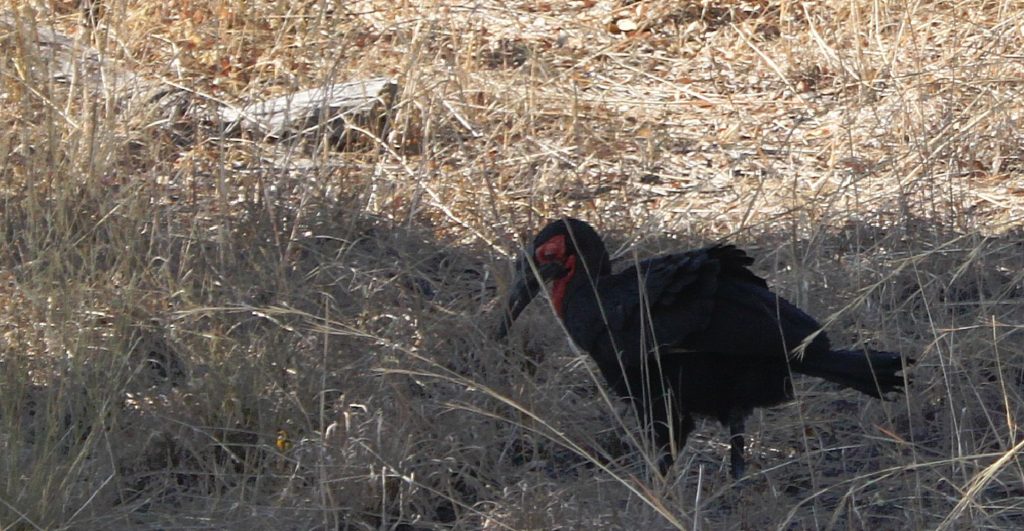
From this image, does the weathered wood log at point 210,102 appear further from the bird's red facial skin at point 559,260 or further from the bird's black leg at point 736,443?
the bird's black leg at point 736,443

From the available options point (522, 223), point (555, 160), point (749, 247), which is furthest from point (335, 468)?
point (555, 160)

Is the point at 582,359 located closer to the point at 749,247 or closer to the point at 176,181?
the point at 749,247

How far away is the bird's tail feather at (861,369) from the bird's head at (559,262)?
0.65 meters

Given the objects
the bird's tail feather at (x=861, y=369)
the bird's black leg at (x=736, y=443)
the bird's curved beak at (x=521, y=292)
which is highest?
the bird's tail feather at (x=861, y=369)

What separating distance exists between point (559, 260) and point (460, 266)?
3.17 ft

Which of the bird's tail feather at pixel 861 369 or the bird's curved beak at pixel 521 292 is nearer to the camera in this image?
the bird's tail feather at pixel 861 369

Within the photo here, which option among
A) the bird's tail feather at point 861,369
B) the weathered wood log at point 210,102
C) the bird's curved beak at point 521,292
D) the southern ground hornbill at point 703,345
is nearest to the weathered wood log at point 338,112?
the weathered wood log at point 210,102

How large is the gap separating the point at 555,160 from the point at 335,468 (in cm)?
228

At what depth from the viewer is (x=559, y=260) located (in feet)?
11.3

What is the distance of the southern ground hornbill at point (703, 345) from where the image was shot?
306 centimetres

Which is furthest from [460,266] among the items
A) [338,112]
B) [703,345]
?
[703,345]

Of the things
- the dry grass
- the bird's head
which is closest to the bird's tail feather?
the dry grass

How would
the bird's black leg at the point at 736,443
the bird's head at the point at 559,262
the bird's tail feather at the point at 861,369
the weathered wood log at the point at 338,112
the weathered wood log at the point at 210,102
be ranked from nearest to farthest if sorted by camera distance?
1. the bird's tail feather at the point at 861,369
2. the bird's black leg at the point at 736,443
3. the bird's head at the point at 559,262
4. the weathered wood log at the point at 210,102
5. the weathered wood log at the point at 338,112

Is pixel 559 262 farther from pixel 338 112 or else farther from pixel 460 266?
pixel 338 112
